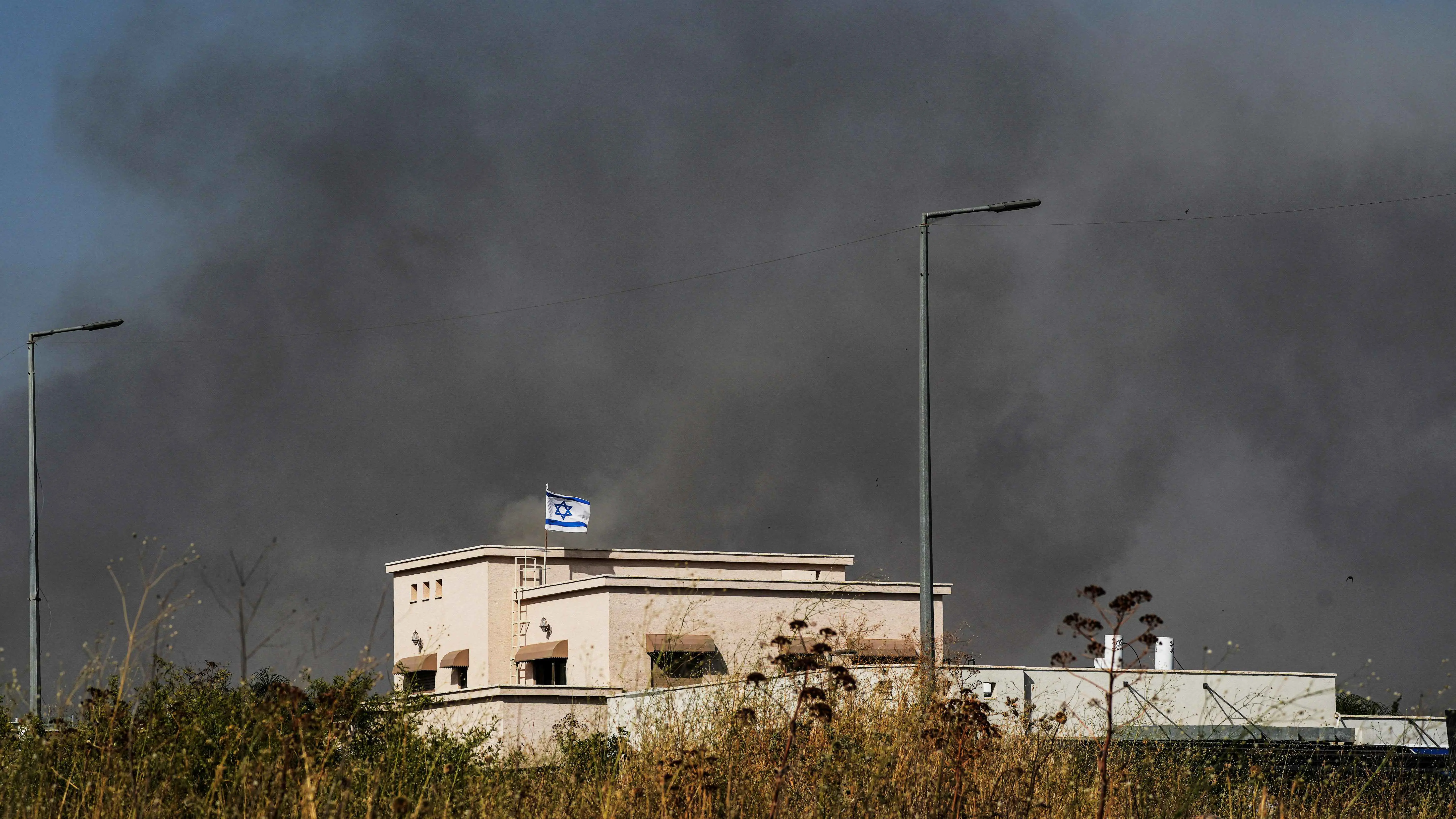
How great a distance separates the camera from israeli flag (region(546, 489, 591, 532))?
5625cm

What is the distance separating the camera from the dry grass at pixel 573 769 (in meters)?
6.34

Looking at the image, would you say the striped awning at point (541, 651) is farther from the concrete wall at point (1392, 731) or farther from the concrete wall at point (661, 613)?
the concrete wall at point (1392, 731)

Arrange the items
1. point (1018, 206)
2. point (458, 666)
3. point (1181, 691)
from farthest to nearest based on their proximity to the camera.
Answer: point (458, 666) < point (1181, 691) < point (1018, 206)

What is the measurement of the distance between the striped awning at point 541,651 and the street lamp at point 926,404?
35.9m

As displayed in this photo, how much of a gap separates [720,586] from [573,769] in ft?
142

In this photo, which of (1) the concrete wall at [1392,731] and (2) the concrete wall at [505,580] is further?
(2) the concrete wall at [505,580]

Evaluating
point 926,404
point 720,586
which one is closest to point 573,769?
point 926,404

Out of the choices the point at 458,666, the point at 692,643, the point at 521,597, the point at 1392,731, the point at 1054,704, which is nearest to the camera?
the point at 1054,704

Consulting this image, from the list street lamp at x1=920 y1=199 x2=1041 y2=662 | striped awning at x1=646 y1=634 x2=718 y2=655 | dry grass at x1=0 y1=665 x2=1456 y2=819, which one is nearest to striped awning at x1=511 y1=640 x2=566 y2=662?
striped awning at x1=646 y1=634 x2=718 y2=655

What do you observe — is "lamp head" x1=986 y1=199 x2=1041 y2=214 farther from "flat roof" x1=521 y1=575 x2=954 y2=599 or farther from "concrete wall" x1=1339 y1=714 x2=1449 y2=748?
"flat roof" x1=521 y1=575 x2=954 y2=599

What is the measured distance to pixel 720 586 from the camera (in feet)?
169

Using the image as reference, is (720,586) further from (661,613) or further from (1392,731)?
(1392,731)

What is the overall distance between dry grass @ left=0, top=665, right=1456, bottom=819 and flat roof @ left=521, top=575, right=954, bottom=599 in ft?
120

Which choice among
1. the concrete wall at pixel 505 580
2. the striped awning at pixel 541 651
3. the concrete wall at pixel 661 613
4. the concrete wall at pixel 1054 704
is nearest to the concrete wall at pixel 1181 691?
the concrete wall at pixel 1054 704
